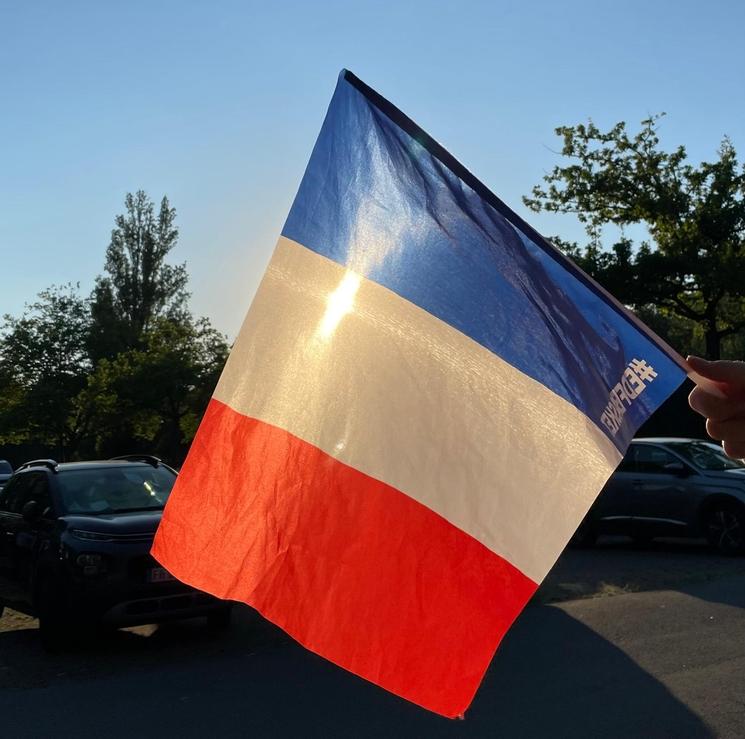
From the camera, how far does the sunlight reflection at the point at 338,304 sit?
8.29 feet

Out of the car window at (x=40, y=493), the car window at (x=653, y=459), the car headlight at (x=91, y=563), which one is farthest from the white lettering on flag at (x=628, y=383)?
the car window at (x=653, y=459)

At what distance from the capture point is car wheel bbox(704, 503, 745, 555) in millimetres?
14570

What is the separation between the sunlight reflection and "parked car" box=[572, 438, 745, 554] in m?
12.4

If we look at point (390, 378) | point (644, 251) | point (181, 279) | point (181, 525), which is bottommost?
point (181, 279)

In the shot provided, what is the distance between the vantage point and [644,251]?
81.2ft

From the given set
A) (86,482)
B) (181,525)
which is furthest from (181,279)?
(181,525)

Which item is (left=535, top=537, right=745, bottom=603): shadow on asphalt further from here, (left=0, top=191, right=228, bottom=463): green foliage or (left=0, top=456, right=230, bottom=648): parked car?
(left=0, top=191, right=228, bottom=463): green foliage

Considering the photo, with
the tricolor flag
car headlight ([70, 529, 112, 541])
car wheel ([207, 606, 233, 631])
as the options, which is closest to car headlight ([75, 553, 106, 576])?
car headlight ([70, 529, 112, 541])

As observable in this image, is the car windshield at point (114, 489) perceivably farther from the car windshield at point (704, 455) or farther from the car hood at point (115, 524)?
the car windshield at point (704, 455)

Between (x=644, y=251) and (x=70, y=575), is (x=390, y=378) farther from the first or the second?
(x=644, y=251)

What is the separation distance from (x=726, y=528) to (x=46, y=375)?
132 ft

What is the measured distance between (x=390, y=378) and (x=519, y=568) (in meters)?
0.54

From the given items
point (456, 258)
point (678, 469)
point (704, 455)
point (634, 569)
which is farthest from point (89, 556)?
point (704, 455)

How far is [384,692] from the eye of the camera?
284 inches
